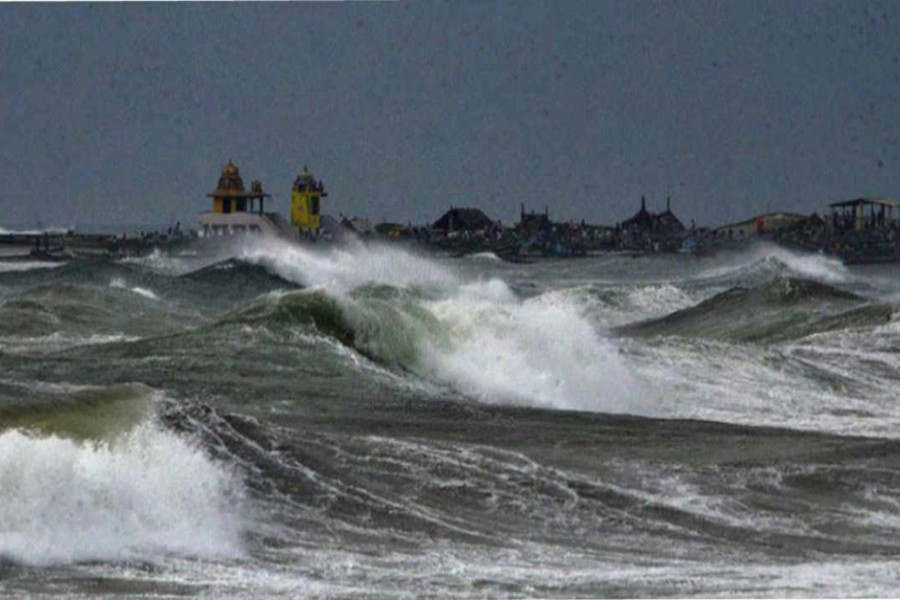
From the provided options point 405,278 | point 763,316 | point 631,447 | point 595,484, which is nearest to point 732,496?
point 595,484

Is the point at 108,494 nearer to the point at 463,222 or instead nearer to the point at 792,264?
the point at 792,264

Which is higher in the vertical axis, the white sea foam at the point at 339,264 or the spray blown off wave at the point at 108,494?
the white sea foam at the point at 339,264

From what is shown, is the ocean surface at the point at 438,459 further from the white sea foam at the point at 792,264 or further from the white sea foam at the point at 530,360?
the white sea foam at the point at 792,264

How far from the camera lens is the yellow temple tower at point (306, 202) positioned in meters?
88.2

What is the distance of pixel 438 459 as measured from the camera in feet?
45.4

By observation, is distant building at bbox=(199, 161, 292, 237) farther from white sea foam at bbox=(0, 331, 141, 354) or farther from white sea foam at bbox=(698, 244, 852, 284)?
white sea foam at bbox=(0, 331, 141, 354)

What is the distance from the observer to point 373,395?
61.2 feet

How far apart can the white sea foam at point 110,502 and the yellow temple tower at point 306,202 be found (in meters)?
75.1

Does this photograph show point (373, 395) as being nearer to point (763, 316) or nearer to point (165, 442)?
point (165, 442)

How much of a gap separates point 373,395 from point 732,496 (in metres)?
6.07

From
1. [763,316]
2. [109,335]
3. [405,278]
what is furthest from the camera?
[405,278]

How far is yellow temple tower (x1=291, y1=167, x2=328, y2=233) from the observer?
88.2 m

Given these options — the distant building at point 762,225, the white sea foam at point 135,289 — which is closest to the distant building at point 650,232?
the distant building at point 762,225

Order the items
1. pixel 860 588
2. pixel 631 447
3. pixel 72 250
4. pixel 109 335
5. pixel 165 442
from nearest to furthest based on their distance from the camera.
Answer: pixel 860 588 → pixel 165 442 → pixel 631 447 → pixel 109 335 → pixel 72 250
